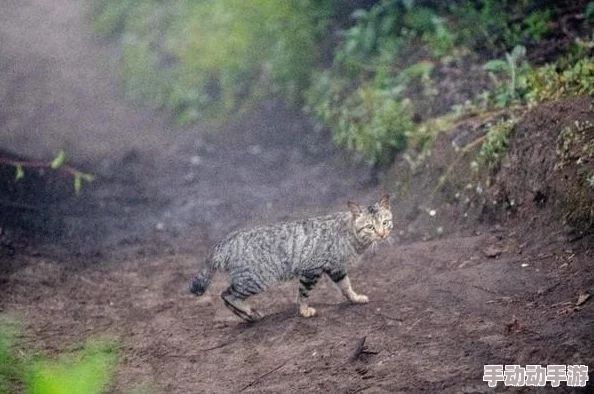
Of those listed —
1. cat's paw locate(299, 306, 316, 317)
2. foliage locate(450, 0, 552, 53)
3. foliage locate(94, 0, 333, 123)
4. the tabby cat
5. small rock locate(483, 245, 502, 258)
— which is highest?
foliage locate(94, 0, 333, 123)

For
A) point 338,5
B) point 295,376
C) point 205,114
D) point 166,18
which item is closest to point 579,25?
point 338,5

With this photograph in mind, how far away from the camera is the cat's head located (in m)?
→ 6.57

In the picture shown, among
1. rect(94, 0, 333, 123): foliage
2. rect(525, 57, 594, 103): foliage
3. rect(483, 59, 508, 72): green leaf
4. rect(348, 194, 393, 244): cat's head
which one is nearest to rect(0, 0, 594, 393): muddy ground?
rect(348, 194, 393, 244): cat's head

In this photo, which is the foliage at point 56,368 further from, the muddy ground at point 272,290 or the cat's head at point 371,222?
the cat's head at point 371,222

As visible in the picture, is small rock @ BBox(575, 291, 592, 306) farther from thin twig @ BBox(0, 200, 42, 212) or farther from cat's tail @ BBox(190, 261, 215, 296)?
thin twig @ BBox(0, 200, 42, 212)

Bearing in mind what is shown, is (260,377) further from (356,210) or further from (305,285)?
(356,210)

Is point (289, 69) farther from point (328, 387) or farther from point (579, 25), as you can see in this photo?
point (328, 387)

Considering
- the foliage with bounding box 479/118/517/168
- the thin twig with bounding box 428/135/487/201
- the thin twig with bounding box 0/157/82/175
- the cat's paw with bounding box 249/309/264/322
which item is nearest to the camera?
the cat's paw with bounding box 249/309/264/322

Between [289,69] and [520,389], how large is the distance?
9.93 metres

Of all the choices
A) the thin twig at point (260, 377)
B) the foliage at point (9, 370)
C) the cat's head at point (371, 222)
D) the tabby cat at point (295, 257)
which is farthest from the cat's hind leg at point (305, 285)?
the foliage at point (9, 370)

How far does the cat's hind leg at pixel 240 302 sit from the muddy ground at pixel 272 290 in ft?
0.46

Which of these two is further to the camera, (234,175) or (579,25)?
(234,175)

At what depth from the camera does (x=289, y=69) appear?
13672 millimetres

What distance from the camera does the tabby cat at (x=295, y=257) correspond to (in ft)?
21.6
